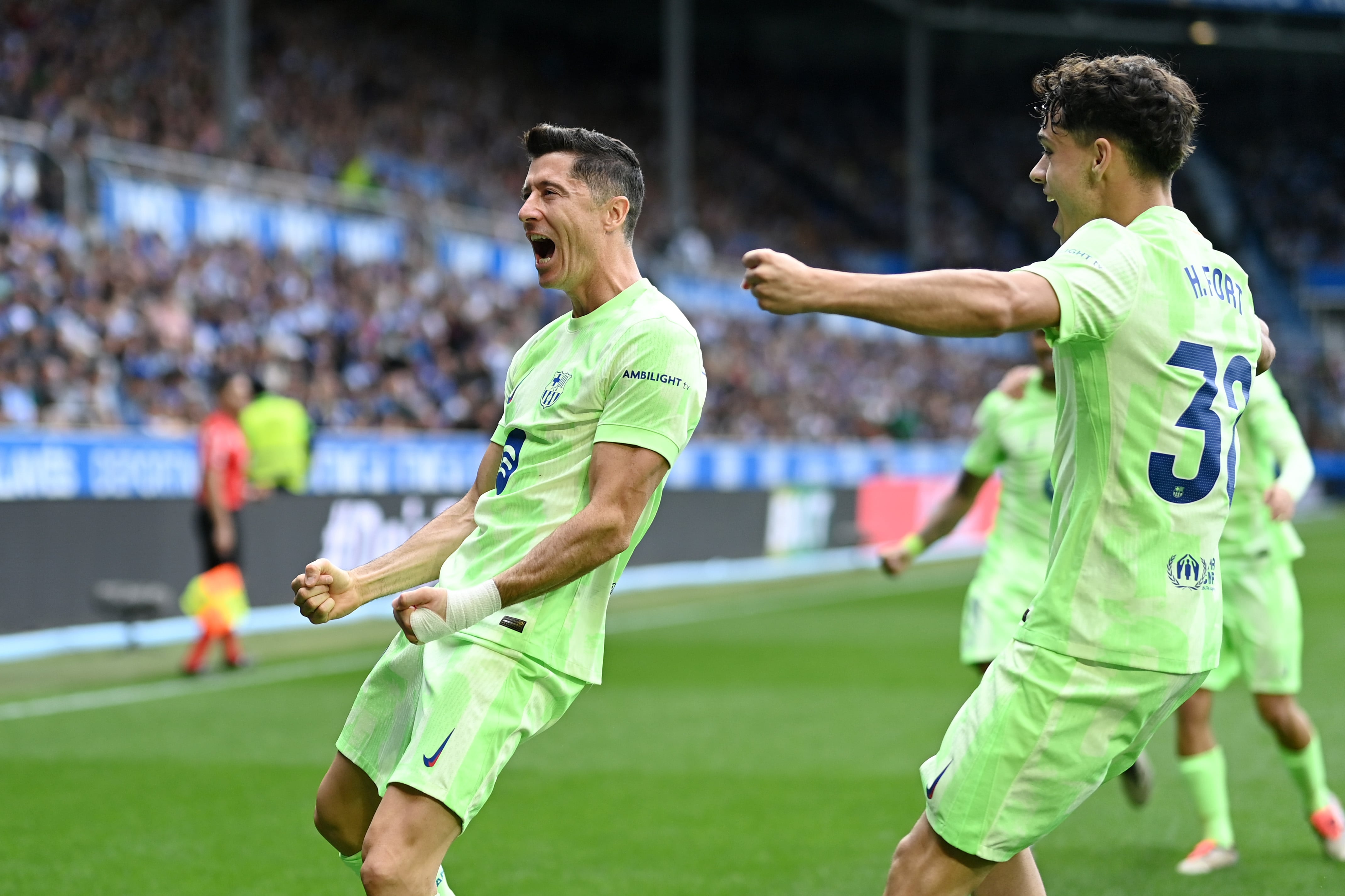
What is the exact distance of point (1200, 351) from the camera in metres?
3.24

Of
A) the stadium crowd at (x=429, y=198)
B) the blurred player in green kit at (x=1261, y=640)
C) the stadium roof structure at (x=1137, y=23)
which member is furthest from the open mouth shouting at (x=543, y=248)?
the stadium roof structure at (x=1137, y=23)

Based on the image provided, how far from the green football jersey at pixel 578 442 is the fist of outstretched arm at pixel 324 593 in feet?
0.81

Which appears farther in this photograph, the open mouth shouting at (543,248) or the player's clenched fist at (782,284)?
the open mouth shouting at (543,248)

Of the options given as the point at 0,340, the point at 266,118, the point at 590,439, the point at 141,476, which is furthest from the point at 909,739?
the point at 266,118

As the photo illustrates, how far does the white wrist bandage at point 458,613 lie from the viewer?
3.47 meters

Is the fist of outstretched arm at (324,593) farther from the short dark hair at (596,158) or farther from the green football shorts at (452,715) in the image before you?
the short dark hair at (596,158)

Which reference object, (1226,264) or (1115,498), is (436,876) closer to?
(1115,498)

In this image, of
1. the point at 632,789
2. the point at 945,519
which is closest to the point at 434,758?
the point at 945,519

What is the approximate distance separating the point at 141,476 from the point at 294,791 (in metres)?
6.62

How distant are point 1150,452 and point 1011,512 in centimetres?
378

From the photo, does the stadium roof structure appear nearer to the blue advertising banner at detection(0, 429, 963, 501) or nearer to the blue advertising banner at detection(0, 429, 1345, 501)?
the blue advertising banner at detection(0, 429, 1345, 501)

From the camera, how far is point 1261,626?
6.51 metres

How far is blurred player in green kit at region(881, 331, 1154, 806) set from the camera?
6559 millimetres

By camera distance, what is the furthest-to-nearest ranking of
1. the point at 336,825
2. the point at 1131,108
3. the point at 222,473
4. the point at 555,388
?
the point at 222,473 → the point at 336,825 → the point at 555,388 → the point at 1131,108
